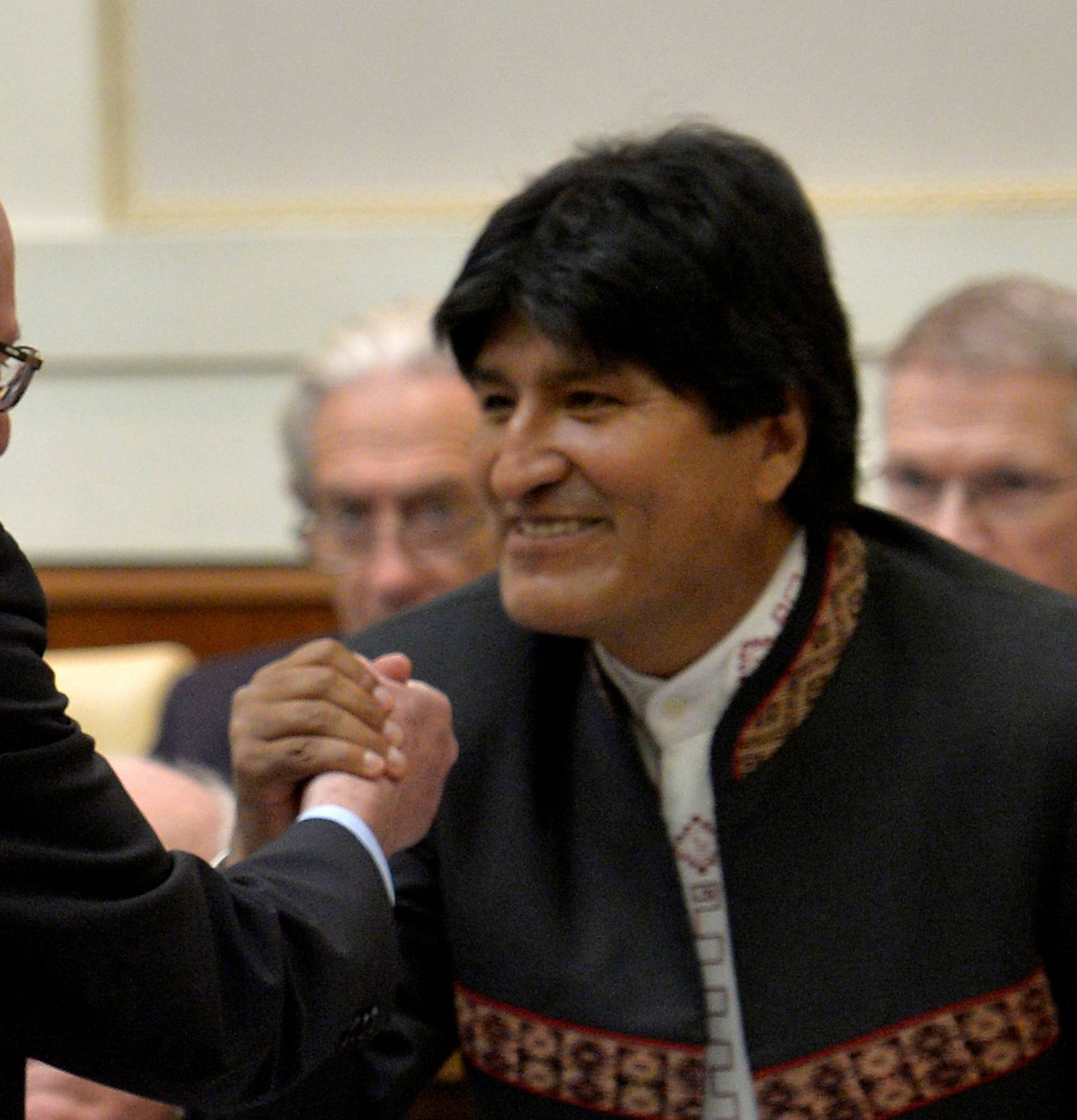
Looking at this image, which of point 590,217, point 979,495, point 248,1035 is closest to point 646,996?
point 248,1035

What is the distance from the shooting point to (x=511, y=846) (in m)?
1.63

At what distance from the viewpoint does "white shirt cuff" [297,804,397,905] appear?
1346mm

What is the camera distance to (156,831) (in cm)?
166

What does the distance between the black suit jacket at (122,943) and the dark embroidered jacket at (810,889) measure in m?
0.40

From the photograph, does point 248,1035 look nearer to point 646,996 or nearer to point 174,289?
point 646,996

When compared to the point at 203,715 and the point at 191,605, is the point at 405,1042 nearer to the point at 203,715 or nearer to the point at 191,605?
the point at 203,715

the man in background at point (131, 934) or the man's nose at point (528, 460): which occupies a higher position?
the man's nose at point (528, 460)

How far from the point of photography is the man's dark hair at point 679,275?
4.91 feet

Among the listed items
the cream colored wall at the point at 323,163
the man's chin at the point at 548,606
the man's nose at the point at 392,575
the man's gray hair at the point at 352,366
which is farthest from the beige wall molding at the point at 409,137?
the man's chin at the point at 548,606

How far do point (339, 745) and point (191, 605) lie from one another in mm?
2016

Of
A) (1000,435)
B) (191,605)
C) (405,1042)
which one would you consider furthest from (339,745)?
(191,605)

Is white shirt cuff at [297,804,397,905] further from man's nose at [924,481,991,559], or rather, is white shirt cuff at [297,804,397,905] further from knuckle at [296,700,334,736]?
man's nose at [924,481,991,559]

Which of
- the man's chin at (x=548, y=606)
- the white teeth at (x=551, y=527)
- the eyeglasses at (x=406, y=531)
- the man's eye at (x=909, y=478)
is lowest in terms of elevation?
the eyeglasses at (x=406, y=531)

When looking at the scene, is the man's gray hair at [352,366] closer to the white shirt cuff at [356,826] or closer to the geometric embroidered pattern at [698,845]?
the geometric embroidered pattern at [698,845]
